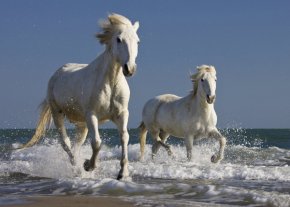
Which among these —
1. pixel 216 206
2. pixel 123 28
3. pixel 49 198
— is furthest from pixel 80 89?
pixel 216 206

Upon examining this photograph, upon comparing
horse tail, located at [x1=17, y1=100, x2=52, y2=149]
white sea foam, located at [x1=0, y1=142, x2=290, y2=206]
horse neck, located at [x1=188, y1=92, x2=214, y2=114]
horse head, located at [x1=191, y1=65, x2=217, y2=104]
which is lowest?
white sea foam, located at [x1=0, y1=142, x2=290, y2=206]

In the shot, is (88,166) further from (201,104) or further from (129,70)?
→ (201,104)

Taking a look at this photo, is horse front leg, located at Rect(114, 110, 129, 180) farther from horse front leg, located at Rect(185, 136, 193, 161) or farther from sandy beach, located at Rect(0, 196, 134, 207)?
horse front leg, located at Rect(185, 136, 193, 161)

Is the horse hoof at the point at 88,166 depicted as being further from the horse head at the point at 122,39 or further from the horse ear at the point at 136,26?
the horse ear at the point at 136,26

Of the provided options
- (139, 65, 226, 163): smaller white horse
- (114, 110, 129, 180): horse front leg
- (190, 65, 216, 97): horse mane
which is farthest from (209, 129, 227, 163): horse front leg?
(114, 110, 129, 180): horse front leg

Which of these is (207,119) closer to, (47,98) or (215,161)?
(215,161)

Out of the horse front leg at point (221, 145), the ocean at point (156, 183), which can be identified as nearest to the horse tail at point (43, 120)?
the ocean at point (156, 183)

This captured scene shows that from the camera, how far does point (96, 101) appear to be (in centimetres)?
715

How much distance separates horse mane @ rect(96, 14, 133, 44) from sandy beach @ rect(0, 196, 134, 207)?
2.38m

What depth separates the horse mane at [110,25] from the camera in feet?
23.5

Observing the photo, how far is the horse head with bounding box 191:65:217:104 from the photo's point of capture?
35.2ft

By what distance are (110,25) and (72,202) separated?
9.33 feet

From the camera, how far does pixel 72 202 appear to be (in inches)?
205

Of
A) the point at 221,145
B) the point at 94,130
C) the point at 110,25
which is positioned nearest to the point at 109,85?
the point at 94,130
